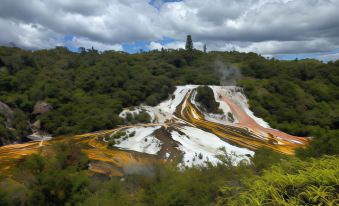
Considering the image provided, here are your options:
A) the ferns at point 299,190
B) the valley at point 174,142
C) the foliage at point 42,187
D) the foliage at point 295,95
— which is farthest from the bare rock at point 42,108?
the ferns at point 299,190

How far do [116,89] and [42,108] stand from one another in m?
10.4

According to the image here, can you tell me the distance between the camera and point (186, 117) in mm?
33875

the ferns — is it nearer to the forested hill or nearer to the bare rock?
the forested hill

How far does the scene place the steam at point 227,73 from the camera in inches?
2109

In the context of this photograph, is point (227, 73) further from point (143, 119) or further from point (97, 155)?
point (97, 155)

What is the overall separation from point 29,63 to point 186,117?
2642 centimetres

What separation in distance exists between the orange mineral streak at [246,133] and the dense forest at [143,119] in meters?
3.09

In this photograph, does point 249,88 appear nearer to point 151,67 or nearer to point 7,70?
point 151,67

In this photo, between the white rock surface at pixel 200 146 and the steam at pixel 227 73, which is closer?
the white rock surface at pixel 200 146

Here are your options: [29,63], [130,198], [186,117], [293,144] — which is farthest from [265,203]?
[29,63]

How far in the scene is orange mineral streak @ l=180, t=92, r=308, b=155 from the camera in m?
26.6

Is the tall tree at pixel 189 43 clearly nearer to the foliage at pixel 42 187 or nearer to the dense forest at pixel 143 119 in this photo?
the dense forest at pixel 143 119

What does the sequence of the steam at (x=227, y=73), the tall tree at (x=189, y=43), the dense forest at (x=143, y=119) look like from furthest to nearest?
the tall tree at (x=189, y=43), the steam at (x=227, y=73), the dense forest at (x=143, y=119)

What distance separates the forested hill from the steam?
0.59ft
